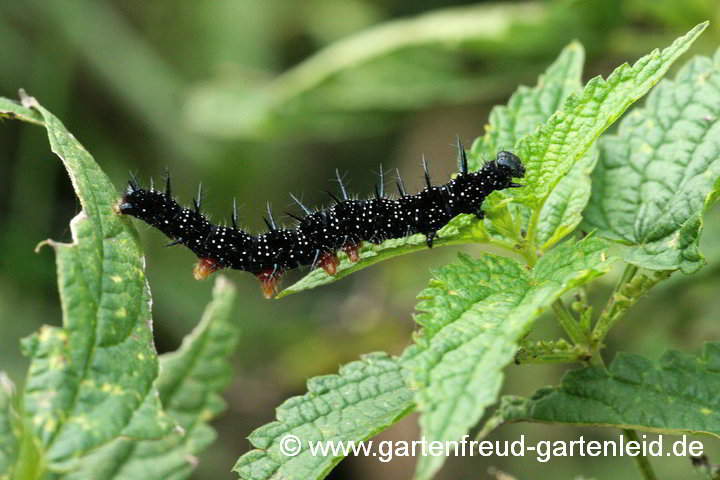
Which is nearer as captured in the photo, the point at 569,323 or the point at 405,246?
the point at 569,323

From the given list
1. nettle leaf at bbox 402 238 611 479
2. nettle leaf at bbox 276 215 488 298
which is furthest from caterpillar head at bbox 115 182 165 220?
nettle leaf at bbox 402 238 611 479

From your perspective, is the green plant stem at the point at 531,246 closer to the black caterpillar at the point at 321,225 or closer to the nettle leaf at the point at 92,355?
the black caterpillar at the point at 321,225

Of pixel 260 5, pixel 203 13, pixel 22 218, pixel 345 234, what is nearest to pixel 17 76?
pixel 22 218

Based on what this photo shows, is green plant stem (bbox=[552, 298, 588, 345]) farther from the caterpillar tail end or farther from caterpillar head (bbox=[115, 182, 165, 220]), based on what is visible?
caterpillar head (bbox=[115, 182, 165, 220])

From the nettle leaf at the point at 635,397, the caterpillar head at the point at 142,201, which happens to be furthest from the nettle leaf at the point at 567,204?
the caterpillar head at the point at 142,201

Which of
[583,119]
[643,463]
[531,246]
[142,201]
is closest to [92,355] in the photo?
[142,201]

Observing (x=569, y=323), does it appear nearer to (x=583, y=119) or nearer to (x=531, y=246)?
(x=531, y=246)
